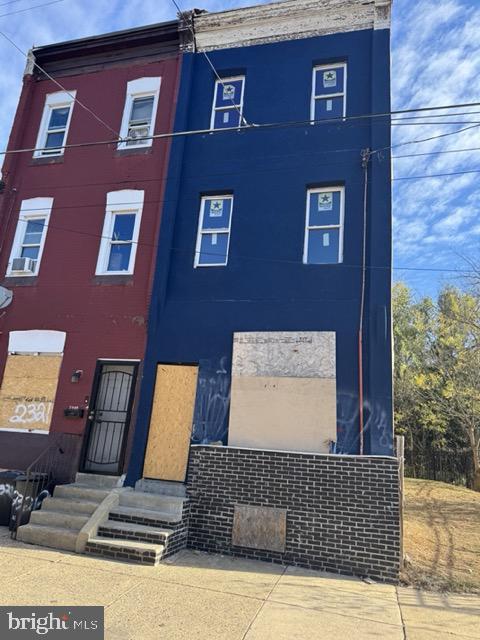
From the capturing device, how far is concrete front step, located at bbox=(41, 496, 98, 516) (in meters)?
7.04

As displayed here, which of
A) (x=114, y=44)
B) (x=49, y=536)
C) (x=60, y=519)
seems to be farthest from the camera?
(x=114, y=44)

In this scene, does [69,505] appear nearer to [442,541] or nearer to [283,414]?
[283,414]

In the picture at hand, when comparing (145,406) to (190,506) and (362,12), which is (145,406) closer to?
(190,506)

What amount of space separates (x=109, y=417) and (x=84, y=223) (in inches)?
169

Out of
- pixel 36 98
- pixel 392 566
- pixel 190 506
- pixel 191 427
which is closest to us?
pixel 392 566

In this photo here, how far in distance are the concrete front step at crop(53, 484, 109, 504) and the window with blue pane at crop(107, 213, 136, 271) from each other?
4293mm

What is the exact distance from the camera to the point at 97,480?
26.0 ft

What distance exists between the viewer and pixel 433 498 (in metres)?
11.4

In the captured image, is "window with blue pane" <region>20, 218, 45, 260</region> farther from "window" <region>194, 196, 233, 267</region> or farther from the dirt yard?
the dirt yard

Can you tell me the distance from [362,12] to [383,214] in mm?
4737

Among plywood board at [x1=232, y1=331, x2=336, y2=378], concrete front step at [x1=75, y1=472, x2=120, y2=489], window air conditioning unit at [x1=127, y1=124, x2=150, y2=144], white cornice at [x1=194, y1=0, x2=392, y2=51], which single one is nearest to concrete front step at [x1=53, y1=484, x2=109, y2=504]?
concrete front step at [x1=75, y1=472, x2=120, y2=489]

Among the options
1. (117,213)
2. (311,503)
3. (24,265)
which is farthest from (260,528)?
(24,265)

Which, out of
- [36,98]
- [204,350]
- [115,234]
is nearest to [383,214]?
[204,350]

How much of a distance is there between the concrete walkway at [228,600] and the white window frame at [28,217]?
244 inches
